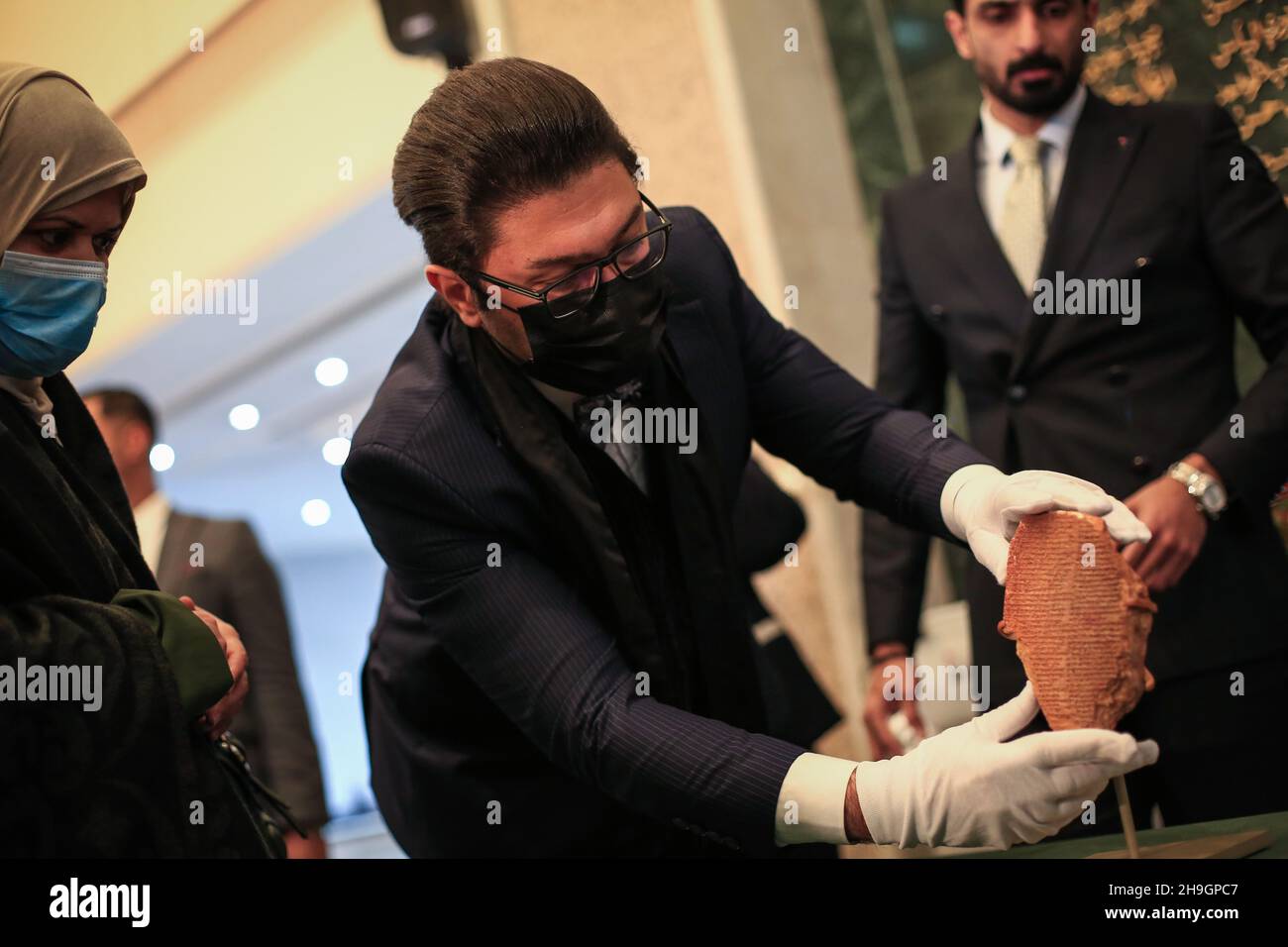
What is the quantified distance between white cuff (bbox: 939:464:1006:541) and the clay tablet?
19 centimetres

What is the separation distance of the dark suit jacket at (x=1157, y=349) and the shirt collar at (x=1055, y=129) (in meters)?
0.02

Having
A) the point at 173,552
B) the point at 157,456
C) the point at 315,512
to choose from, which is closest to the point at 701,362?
the point at 173,552

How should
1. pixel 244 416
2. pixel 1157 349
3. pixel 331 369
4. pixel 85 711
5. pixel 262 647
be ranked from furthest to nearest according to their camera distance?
pixel 244 416 < pixel 331 369 < pixel 262 647 < pixel 1157 349 < pixel 85 711

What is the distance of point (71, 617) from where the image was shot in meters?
1.38

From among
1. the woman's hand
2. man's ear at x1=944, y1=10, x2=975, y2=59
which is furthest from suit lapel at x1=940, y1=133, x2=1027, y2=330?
the woman's hand

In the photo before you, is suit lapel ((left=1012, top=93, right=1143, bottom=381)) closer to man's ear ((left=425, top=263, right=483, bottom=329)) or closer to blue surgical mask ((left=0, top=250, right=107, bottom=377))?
man's ear ((left=425, top=263, right=483, bottom=329))

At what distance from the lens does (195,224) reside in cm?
224

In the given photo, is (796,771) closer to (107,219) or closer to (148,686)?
(148,686)

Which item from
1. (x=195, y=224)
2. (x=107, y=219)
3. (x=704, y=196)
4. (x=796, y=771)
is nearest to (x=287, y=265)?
(x=195, y=224)

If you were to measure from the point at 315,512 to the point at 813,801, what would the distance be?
150 inches

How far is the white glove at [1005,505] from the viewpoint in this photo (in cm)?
131

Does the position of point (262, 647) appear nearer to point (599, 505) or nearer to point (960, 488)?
point (599, 505)
